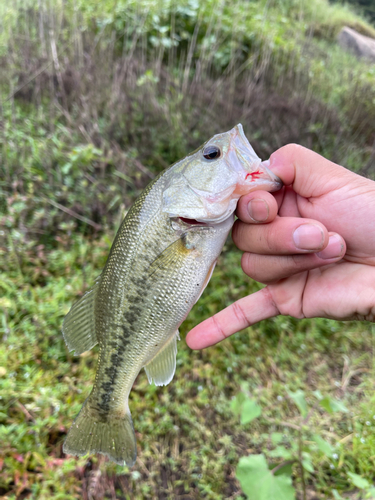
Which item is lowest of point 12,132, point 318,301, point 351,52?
point 12,132

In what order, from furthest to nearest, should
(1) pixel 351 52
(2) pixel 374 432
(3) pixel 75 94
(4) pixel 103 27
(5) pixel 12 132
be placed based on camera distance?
(1) pixel 351 52
(4) pixel 103 27
(3) pixel 75 94
(5) pixel 12 132
(2) pixel 374 432

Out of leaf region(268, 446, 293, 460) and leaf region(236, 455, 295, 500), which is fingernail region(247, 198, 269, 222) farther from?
leaf region(268, 446, 293, 460)

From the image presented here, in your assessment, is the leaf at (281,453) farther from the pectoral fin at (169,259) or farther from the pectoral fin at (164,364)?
the pectoral fin at (169,259)

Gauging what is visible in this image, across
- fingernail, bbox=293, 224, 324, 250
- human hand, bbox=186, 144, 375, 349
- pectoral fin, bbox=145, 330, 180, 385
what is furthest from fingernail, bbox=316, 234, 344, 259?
pectoral fin, bbox=145, 330, 180, 385

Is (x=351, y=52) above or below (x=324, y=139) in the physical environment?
above

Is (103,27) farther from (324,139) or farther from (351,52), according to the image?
(351,52)

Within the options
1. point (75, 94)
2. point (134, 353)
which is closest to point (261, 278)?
point (134, 353)
